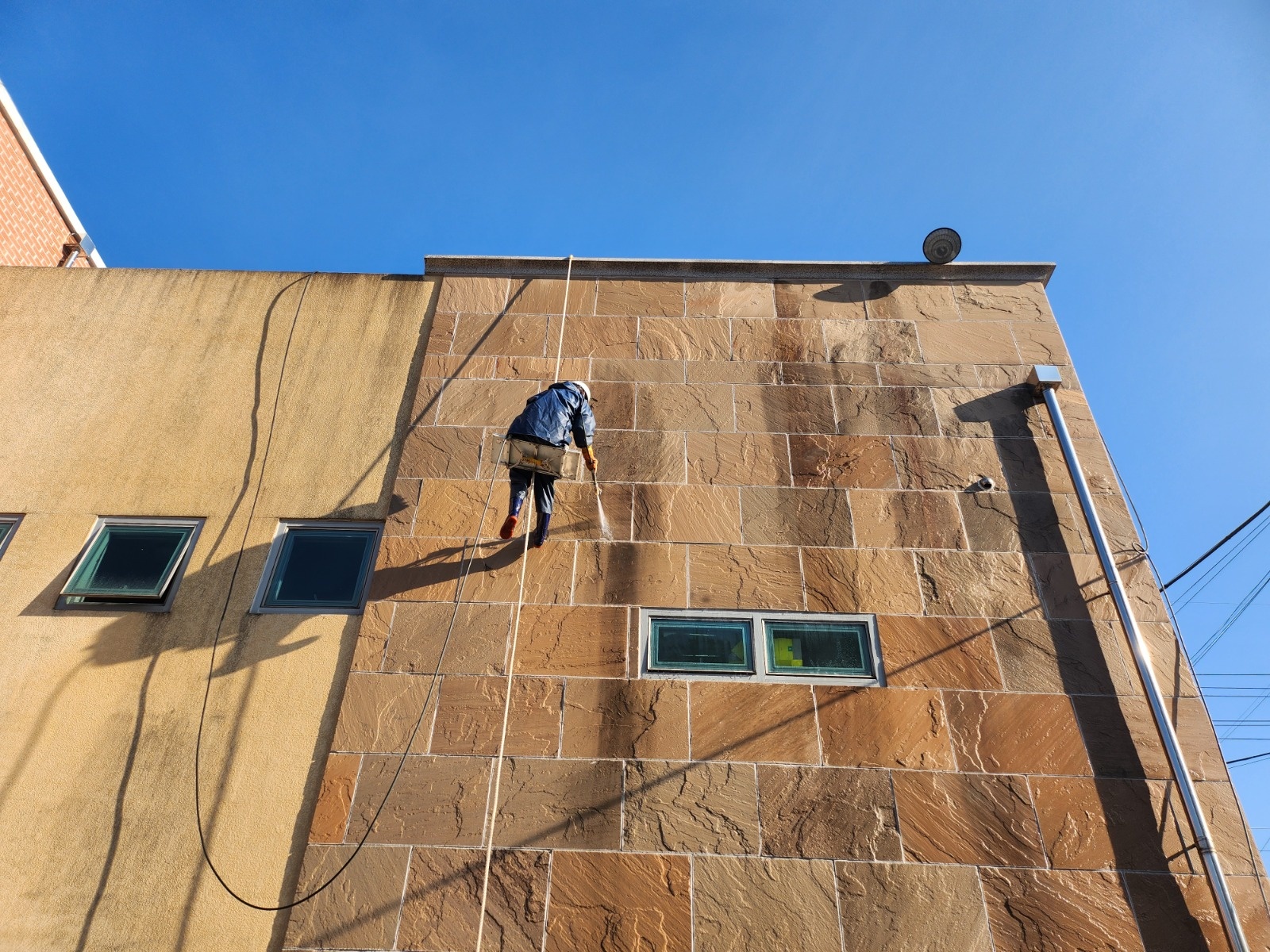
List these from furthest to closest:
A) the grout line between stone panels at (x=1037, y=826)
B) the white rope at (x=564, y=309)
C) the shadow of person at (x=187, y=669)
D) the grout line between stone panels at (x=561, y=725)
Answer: the white rope at (x=564, y=309)
the grout line between stone panels at (x=561, y=725)
the shadow of person at (x=187, y=669)
the grout line between stone panels at (x=1037, y=826)

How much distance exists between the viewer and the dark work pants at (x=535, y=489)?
5562mm

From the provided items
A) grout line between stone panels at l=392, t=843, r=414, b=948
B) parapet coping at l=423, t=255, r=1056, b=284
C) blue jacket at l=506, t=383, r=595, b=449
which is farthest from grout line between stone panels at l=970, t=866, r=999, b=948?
parapet coping at l=423, t=255, r=1056, b=284

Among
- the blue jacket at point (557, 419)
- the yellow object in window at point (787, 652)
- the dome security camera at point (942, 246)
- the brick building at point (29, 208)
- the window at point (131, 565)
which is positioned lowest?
the yellow object in window at point (787, 652)

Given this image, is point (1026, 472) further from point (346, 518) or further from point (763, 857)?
point (346, 518)

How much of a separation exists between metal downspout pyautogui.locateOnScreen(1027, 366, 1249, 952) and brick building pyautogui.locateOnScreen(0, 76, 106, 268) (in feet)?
38.5

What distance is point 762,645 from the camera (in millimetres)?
5426

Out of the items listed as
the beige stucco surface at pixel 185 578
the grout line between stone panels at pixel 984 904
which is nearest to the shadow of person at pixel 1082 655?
the grout line between stone panels at pixel 984 904

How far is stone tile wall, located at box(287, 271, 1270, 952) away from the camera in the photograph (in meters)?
4.47

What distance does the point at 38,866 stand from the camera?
15.2 feet

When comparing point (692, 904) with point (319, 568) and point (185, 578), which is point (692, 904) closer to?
point (319, 568)

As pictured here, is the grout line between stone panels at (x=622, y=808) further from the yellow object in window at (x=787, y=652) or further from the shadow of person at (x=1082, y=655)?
the shadow of person at (x=1082, y=655)

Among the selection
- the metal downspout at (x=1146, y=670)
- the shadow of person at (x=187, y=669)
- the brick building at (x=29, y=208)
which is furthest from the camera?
the brick building at (x=29, y=208)

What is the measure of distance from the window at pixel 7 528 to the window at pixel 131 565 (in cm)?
61

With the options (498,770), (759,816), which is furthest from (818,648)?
(498,770)
